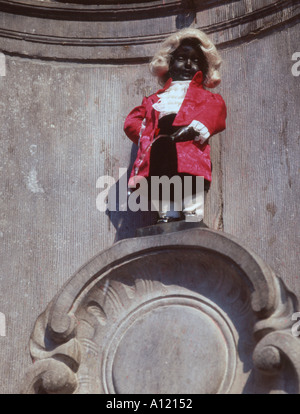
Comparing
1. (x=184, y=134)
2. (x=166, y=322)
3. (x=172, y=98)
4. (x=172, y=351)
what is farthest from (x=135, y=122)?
(x=172, y=351)

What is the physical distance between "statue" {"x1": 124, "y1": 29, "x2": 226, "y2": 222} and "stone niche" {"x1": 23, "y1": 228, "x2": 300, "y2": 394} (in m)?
0.31

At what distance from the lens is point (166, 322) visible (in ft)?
13.6

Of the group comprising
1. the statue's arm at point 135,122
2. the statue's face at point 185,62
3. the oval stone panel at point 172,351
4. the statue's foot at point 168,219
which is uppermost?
the statue's face at point 185,62

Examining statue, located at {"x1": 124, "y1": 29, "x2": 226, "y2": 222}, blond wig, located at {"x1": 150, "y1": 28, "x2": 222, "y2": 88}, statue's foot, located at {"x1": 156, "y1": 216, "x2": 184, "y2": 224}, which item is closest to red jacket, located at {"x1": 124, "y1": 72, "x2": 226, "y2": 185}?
statue, located at {"x1": 124, "y1": 29, "x2": 226, "y2": 222}

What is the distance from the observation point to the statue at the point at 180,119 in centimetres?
447

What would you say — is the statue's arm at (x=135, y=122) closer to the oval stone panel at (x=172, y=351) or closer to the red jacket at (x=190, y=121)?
the red jacket at (x=190, y=121)

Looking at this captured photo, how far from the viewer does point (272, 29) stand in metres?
4.97

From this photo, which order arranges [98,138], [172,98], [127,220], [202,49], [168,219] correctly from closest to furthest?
1. [168,219]
2. [172,98]
3. [202,49]
4. [127,220]
5. [98,138]

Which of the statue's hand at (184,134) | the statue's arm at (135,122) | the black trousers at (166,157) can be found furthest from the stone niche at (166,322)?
the statue's arm at (135,122)

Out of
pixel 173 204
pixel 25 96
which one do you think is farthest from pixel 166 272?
pixel 25 96

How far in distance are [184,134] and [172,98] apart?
0.78ft

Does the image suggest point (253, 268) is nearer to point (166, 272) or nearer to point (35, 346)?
point (166, 272)

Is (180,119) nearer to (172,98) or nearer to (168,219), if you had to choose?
(172,98)

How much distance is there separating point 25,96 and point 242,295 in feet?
5.91
